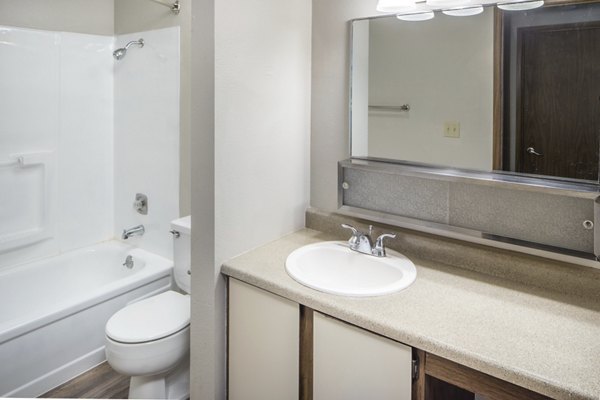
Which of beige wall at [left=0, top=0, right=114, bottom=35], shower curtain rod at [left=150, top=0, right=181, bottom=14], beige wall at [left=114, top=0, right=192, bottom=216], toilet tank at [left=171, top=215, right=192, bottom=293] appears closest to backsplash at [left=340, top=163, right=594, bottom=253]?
toilet tank at [left=171, top=215, right=192, bottom=293]

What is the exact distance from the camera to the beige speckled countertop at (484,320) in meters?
1.01

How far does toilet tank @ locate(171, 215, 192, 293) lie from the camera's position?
237 cm

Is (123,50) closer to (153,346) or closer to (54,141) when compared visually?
(54,141)

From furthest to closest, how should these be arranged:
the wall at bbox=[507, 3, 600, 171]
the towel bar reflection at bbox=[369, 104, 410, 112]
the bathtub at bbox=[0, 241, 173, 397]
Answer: the bathtub at bbox=[0, 241, 173, 397] < the towel bar reflection at bbox=[369, 104, 410, 112] < the wall at bbox=[507, 3, 600, 171]

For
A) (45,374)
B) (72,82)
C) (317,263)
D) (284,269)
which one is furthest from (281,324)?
(72,82)

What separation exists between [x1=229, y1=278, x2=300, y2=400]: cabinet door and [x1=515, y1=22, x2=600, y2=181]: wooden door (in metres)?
0.94

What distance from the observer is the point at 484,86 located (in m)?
1.53

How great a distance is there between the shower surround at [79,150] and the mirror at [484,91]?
1350mm

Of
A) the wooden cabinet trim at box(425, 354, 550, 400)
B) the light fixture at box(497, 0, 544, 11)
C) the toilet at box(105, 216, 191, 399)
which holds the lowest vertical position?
the toilet at box(105, 216, 191, 399)

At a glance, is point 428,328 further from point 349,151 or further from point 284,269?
point 349,151

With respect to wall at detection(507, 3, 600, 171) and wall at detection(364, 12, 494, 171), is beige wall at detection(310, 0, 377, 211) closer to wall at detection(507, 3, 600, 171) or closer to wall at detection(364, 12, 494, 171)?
wall at detection(364, 12, 494, 171)

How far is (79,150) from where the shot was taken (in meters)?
2.92

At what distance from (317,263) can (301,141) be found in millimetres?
555

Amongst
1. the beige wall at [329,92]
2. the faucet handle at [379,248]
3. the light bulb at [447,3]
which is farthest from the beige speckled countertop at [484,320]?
the light bulb at [447,3]
